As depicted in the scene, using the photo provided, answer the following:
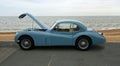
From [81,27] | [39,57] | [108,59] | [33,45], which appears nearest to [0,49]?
[33,45]

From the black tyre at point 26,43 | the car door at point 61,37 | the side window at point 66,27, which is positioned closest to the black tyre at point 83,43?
the car door at point 61,37

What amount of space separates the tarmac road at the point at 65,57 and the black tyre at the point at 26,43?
0.23m

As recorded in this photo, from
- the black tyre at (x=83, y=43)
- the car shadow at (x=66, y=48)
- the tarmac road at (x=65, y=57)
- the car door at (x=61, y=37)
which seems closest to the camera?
the tarmac road at (x=65, y=57)

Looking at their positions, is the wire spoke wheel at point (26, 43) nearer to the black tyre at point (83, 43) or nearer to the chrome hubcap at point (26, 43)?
the chrome hubcap at point (26, 43)

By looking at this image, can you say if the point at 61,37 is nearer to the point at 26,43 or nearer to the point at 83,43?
the point at 83,43

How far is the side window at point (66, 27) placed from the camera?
11531 millimetres

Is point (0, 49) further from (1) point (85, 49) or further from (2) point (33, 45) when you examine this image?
(1) point (85, 49)

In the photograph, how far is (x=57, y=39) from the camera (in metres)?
11.3

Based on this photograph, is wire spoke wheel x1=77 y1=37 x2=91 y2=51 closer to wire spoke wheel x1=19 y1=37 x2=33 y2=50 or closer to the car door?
the car door

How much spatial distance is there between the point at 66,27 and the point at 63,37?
61 cm

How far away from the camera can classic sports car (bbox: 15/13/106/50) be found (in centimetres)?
1120

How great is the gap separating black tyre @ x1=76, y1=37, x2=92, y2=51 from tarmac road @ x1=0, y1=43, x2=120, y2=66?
0.24m

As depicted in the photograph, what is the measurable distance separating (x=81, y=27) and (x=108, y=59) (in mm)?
2718

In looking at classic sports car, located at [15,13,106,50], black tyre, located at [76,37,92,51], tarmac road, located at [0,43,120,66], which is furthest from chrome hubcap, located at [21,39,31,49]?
black tyre, located at [76,37,92,51]
